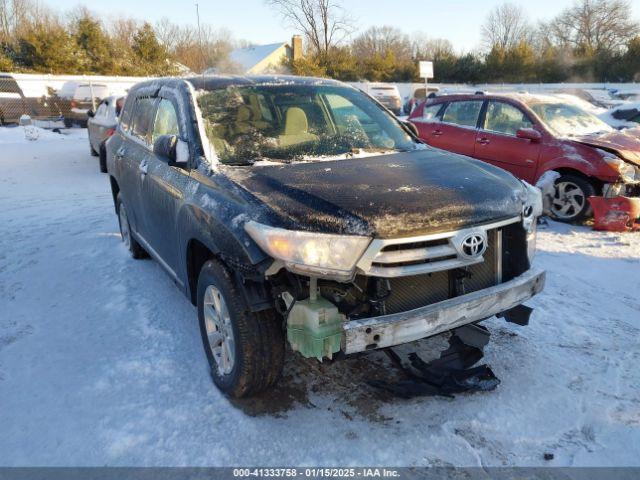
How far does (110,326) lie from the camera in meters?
3.90

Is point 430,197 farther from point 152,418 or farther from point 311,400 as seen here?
point 152,418

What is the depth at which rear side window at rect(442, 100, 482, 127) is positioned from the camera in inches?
319

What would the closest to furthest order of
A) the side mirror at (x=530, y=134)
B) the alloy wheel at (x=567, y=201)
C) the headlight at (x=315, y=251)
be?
the headlight at (x=315, y=251) → the alloy wheel at (x=567, y=201) → the side mirror at (x=530, y=134)

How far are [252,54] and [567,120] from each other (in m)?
48.3

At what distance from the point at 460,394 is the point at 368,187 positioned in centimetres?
137

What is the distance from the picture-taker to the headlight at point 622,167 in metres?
6.34

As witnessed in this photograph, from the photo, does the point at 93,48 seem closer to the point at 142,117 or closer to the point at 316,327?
the point at 142,117

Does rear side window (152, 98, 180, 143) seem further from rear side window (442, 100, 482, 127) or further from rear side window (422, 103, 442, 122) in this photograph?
rear side window (422, 103, 442, 122)

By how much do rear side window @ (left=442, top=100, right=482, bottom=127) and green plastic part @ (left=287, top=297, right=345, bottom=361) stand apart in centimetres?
644

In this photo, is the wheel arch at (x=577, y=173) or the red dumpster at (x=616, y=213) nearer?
the red dumpster at (x=616, y=213)

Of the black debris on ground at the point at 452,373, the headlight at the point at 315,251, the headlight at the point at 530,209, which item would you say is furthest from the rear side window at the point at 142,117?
the headlight at the point at 530,209

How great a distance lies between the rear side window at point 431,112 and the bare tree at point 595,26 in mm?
50534

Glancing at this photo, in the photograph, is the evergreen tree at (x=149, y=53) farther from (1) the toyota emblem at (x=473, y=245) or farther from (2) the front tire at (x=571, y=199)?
(1) the toyota emblem at (x=473, y=245)

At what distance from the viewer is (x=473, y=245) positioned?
265 centimetres
